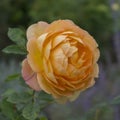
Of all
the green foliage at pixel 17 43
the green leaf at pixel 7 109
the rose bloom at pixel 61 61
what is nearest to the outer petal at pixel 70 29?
the rose bloom at pixel 61 61

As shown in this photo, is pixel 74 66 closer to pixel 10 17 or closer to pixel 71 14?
pixel 71 14

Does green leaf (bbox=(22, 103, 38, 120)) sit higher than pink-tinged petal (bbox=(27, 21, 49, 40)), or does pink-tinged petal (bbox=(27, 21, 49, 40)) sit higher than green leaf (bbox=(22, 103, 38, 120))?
pink-tinged petal (bbox=(27, 21, 49, 40))

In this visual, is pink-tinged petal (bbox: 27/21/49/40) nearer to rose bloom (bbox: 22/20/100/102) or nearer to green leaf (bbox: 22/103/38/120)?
rose bloom (bbox: 22/20/100/102)

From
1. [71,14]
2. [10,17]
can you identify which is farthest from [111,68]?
[10,17]

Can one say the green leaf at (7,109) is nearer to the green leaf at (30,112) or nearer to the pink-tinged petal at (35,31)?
the green leaf at (30,112)

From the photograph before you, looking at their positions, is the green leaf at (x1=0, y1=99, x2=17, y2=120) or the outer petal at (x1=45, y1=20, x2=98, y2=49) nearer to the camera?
the outer petal at (x1=45, y1=20, x2=98, y2=49)

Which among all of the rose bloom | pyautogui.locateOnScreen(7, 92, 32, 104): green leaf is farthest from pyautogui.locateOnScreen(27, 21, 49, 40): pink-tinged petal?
pyautogui.locateOnScreen(7, 92, 32, 104): green leaf

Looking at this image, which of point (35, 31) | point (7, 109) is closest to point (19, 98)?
point (7, 109)
